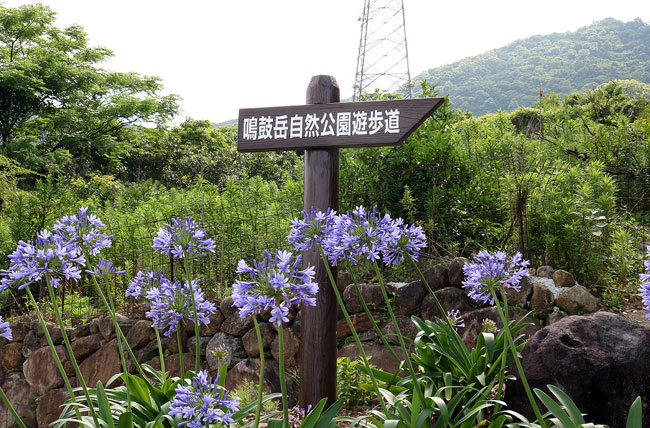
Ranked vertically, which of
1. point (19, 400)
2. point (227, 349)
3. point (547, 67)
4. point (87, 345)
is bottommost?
point (19, 400)

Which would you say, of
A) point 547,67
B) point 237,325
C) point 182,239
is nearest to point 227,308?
point 237,325

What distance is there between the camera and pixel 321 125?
2.88 meters

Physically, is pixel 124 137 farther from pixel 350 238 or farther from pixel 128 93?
pixel 350 238

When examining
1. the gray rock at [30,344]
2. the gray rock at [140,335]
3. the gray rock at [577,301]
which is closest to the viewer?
the gray rock at [577,301]

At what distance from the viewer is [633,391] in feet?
7.39

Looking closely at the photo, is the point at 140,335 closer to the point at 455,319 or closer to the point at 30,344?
the point at 30,344

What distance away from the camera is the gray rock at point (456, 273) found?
367 cm

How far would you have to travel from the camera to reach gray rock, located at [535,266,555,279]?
11.8ft

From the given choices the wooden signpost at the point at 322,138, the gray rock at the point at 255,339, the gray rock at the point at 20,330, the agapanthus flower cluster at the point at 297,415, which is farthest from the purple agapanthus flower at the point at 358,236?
the gray rock at the point at 20,330

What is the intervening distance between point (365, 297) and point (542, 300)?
132 centimetres

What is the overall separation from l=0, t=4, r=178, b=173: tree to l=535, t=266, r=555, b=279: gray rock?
1573 centimetres

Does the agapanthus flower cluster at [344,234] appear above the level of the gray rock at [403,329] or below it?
above

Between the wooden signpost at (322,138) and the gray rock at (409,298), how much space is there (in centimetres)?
102

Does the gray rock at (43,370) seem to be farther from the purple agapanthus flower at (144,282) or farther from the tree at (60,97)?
the tree at (60,97)
